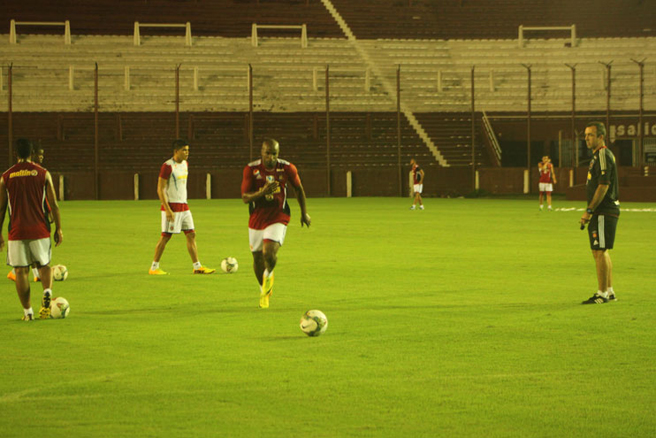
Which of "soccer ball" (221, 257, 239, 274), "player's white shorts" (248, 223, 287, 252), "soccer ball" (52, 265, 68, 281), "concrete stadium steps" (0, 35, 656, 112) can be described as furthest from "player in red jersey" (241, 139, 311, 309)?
"concrete stadium steps" (0, 35, 656, 112)

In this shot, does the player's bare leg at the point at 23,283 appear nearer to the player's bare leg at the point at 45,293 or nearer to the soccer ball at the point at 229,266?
the player's bare leg at the point at 45,293

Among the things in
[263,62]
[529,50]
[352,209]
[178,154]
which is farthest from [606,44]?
[178,154]

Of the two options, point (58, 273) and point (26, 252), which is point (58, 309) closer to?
point (26, 252)

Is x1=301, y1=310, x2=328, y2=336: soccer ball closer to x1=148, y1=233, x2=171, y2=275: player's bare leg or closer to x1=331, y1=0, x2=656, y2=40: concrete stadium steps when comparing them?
x1=148, y1=233, x2=171, y2=275: player's bare leg

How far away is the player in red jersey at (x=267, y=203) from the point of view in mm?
11344

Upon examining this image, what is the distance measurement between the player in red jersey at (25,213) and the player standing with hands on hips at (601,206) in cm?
633

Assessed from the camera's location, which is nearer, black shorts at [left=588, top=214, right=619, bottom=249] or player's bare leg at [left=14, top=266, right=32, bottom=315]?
player's bare leg at [left=14, top=266, right=32, bottom=315]

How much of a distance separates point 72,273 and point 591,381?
10371 millimetres

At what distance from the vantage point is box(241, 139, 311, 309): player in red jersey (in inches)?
447

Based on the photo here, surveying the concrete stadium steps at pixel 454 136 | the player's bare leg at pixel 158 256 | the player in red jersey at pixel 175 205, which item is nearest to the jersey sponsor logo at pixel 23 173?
the player in red jersey at pixel 175 205

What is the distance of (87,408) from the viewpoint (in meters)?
6.61

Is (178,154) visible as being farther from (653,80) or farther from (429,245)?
(653,80)

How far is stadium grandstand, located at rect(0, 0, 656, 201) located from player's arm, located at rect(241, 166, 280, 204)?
35.1 meters

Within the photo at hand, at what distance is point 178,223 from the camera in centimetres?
1547
